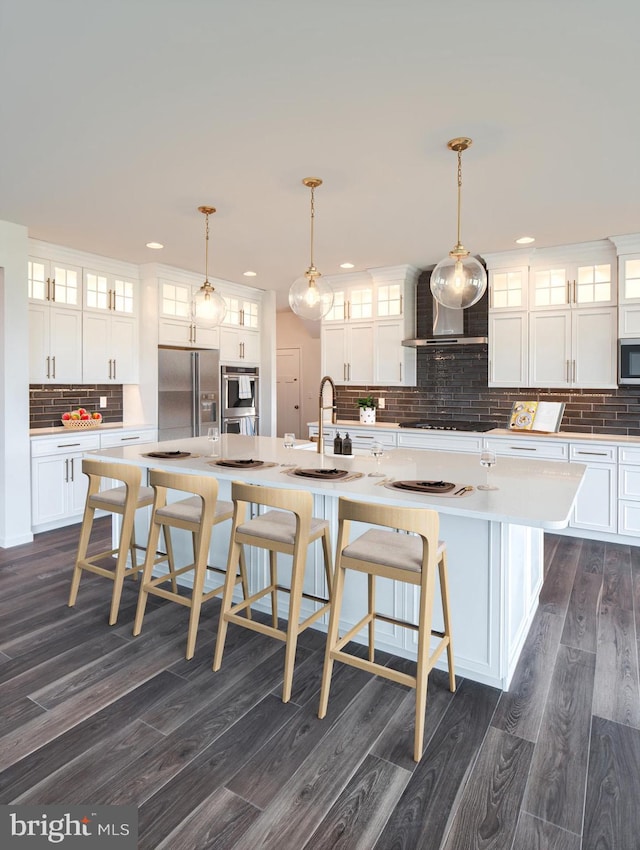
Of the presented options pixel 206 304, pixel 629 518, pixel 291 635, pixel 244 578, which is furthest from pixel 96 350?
pixel 629 518

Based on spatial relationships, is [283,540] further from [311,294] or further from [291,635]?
[311,294]

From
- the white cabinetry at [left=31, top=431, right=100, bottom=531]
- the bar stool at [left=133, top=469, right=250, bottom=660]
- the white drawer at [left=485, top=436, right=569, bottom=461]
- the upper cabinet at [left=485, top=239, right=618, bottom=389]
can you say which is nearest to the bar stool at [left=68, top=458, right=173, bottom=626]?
the bar stool at [left=133, top=469, right=250, bottom=660]

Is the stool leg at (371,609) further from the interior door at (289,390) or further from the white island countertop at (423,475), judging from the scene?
the interior door at (289,390)

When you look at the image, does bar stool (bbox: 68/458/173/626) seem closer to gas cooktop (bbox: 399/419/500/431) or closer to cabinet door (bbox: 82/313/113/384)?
cabinet door (bbox: 82/313/113/384)

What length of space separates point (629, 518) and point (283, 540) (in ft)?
11.4

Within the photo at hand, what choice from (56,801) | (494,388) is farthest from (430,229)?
(56,801)

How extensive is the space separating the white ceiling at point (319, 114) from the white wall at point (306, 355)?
453 centimetres

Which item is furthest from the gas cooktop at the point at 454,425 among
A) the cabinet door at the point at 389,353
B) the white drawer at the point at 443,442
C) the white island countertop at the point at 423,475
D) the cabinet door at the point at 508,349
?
the white island countertop at the point at 423,475

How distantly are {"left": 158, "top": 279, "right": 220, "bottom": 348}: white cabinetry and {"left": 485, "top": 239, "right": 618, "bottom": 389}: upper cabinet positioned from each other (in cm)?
334

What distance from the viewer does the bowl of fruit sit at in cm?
502

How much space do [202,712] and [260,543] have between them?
725mm

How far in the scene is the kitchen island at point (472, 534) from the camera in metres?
2.15

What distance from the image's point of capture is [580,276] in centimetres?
486

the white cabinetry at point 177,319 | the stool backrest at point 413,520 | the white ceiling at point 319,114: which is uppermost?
the white ceiling at point 319,114
